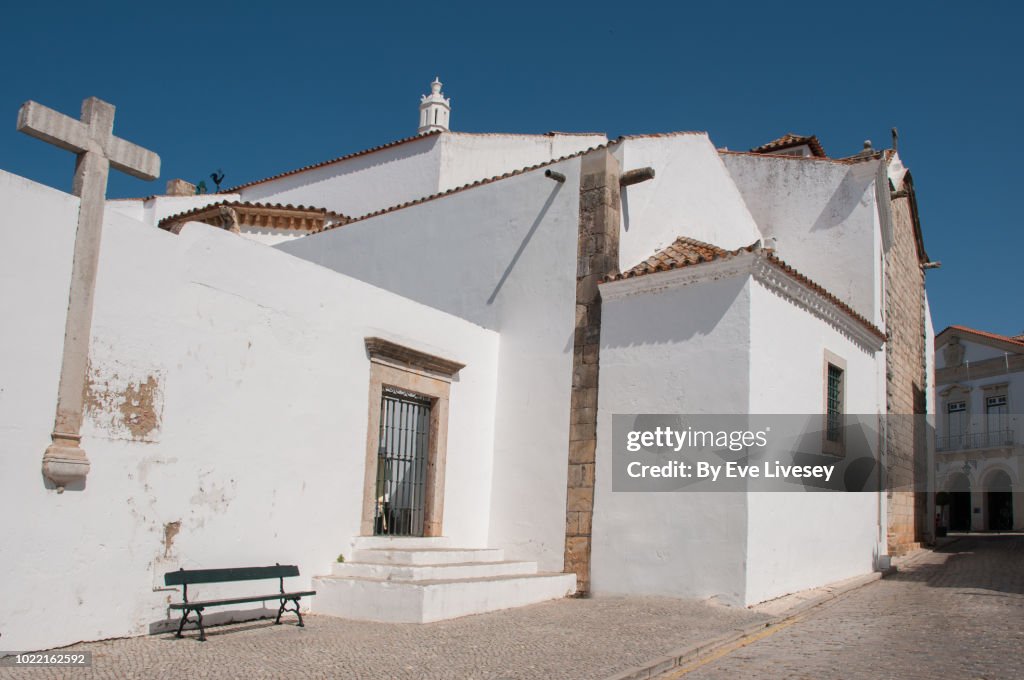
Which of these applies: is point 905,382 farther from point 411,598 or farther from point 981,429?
point 981,429

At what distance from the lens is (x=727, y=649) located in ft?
21.6

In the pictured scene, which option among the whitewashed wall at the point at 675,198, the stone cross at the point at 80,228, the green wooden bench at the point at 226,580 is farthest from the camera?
the whitewashed wall at the point at 675,198

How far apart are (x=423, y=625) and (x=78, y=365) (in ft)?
11.5

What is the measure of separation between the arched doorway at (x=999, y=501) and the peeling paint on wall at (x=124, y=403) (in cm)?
3285

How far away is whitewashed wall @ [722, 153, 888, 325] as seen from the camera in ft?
43.9

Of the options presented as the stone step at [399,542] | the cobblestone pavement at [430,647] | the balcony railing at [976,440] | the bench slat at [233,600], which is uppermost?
the balcony railing at [976,440]

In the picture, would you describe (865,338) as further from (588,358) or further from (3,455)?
(3,455)

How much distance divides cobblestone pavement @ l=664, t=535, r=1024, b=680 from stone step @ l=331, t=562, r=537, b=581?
9.55 ft

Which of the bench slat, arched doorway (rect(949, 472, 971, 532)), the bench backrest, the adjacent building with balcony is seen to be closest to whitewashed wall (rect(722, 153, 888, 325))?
the bench backrest

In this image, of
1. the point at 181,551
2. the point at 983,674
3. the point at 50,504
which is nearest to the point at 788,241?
the point at 983,674

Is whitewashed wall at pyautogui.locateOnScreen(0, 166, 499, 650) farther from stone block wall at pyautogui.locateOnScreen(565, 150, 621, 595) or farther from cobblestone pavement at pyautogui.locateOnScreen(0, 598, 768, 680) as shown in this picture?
stone block wall at pyautogui.locateOnScreen(565, 150, 621, 595)

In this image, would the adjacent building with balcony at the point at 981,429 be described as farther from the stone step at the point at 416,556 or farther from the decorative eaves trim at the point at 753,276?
the stone step at the point at 416,556

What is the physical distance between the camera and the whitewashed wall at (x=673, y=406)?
28.2 ft

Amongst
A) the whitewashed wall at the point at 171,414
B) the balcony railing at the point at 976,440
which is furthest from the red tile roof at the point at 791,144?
the balcony railing at the point at 976,440
